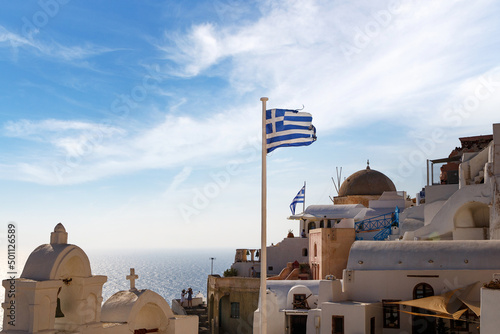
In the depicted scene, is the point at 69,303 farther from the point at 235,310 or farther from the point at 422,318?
the point at 235,310

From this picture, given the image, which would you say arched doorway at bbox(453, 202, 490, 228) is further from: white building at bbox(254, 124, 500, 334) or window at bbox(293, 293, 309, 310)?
window at bbox(293, 293, 309, 310)

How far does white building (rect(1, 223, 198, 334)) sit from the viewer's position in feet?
43.3

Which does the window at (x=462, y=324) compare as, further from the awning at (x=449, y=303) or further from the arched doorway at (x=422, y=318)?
the arched doorway at (x=422, y=318)

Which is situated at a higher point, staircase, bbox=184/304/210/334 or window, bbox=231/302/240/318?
window, bbox=231/302/240/318

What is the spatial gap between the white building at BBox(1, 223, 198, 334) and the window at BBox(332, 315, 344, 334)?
8.96 metres

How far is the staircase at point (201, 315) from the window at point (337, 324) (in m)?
20.2

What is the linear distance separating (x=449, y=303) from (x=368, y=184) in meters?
31.0

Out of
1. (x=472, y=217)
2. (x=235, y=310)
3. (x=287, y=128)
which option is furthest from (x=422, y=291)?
(x=235, y=310)

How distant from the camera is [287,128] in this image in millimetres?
15305

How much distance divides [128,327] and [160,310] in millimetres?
1704

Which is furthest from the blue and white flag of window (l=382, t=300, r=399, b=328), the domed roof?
window (l=382, t=300, r=399, b=328)

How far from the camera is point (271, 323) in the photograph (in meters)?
28.5

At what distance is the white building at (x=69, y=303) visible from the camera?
13.2 metres

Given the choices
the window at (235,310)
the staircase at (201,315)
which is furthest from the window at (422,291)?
the staircase at (201,315)
